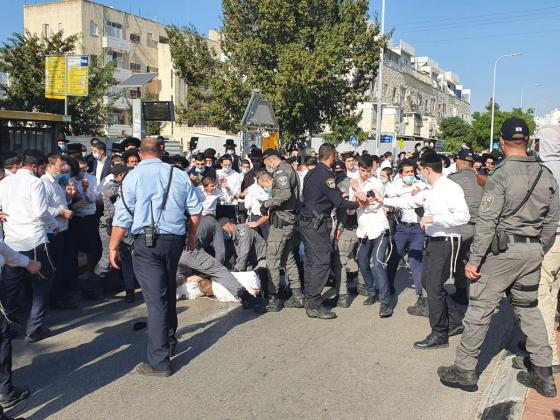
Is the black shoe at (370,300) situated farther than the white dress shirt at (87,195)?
No

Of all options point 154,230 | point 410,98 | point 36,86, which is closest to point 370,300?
point 154,230

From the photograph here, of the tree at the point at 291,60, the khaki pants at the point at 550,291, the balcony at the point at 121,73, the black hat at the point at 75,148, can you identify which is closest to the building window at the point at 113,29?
the balcony at the point at 121,73

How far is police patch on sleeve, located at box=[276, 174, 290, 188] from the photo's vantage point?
21.2ft

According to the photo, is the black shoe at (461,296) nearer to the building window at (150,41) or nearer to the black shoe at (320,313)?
the black shoe at (320,313)

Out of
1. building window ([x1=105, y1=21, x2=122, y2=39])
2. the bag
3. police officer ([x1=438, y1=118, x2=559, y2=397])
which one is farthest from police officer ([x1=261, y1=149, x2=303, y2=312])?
building window ([x1=105, y1=21, x2=122, y2=39])

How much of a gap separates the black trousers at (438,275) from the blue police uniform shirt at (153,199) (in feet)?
8.17

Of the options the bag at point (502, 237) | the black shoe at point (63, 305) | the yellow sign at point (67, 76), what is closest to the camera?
the bag at point (502, 237)

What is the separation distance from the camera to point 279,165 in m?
6.69

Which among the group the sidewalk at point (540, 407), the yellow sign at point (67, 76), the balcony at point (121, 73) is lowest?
the sidewalk at point (540, 407)

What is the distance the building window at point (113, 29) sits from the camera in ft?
147

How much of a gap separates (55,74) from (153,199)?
1794 centimetres

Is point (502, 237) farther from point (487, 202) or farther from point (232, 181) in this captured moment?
point (232, 181)

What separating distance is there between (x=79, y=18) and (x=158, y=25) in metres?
10.1

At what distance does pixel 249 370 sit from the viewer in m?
4.71
